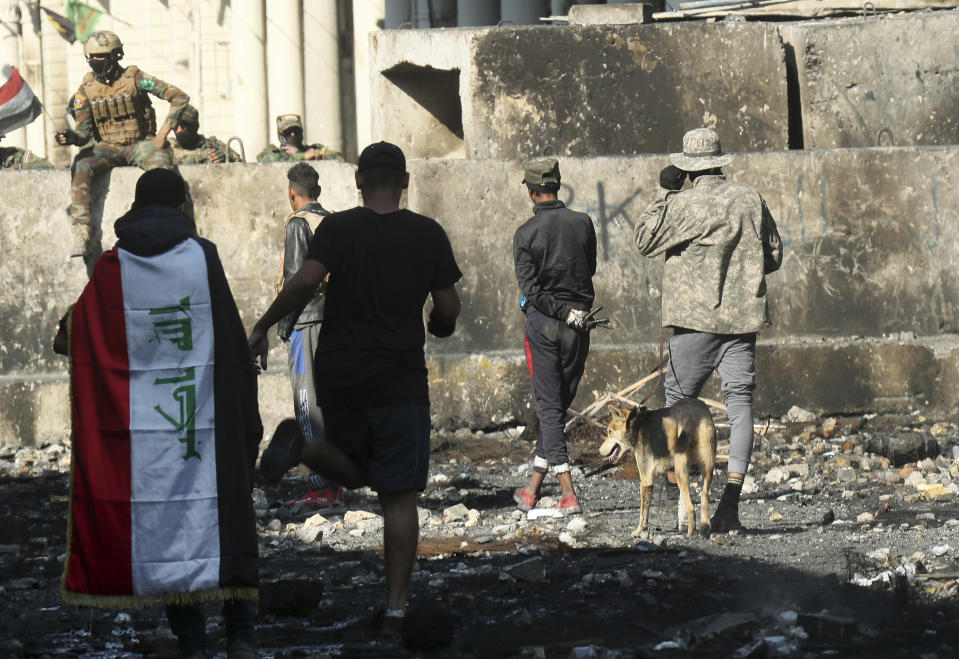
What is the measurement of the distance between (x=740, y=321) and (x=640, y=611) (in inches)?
74.2

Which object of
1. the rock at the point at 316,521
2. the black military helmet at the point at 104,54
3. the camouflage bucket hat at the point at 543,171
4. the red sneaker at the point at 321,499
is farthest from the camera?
the black military helmet at the point at 104,54

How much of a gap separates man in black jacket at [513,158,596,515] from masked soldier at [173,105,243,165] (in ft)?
12.0

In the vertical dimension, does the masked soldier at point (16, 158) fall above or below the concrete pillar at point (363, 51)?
below

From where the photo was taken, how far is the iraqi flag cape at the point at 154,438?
441cm

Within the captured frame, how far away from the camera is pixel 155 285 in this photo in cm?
444

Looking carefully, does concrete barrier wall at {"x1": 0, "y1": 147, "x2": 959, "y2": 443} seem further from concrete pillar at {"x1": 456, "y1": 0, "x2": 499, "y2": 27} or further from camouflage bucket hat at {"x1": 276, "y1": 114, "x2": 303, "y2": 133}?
concrete pillar at {"x1": 456, "y1": 0, "x2": 499, "y2": 27}

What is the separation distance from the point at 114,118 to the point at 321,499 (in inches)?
146

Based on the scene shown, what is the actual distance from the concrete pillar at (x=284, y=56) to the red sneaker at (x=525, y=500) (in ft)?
42.2

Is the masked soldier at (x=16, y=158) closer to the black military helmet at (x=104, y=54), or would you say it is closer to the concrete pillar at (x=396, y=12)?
the black military helmet at (x=104, y=54)

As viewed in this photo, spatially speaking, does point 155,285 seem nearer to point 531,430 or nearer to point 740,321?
point 740,321

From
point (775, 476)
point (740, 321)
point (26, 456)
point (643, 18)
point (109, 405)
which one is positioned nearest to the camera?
point (109, 405)

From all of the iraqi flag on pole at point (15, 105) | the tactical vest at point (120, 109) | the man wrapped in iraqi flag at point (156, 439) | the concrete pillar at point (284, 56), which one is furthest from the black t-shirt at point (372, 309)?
the concrete pillar at point (284, 56)

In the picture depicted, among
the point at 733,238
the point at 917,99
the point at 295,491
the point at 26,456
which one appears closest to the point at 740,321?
the point at 733,238

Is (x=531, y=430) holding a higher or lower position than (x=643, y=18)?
lower
